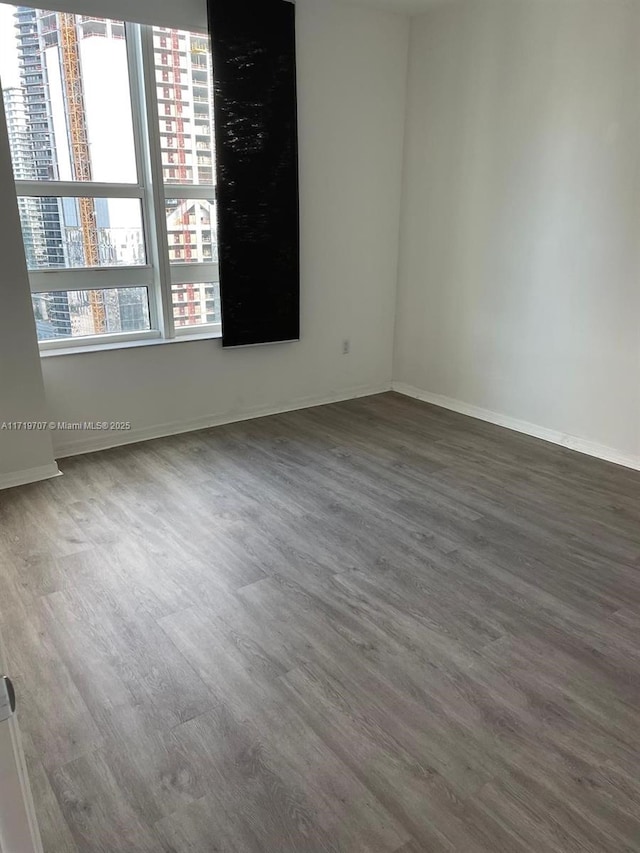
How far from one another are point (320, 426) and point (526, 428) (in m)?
1.39

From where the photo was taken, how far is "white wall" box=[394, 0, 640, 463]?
11.4 feet

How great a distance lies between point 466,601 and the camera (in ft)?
7.87

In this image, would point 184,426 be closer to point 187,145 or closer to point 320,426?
point 320,426

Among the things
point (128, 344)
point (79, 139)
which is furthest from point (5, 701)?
point (79, 139)

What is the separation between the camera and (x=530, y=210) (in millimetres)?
3928

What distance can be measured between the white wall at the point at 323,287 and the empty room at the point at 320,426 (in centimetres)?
2

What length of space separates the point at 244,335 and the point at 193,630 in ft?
7.80

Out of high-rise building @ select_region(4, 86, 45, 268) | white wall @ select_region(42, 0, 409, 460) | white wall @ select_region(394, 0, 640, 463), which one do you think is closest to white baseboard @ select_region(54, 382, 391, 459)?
white wall @ select_region(42, 0, 409, 460)

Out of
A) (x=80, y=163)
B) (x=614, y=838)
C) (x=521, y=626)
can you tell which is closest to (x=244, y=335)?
(x=80, y=163)

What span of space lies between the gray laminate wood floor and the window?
39.3 inches

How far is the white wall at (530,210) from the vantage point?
3480 mm

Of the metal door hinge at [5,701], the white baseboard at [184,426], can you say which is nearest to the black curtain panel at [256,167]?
the white baseboard at [184,426]

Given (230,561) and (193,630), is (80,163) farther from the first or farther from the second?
(193,630)

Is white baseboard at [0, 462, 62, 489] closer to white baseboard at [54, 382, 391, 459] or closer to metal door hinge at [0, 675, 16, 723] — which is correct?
white baseboard at [54, 382, 391, 459]
